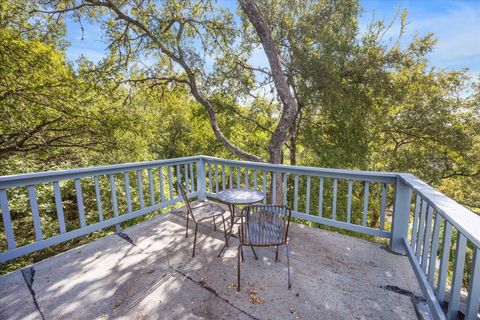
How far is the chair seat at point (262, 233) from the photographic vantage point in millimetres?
1952

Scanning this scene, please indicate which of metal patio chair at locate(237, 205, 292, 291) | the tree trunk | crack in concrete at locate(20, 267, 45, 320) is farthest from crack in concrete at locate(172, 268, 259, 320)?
the tree trunk

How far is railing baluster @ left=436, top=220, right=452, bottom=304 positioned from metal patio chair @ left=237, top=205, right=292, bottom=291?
1.01 metres

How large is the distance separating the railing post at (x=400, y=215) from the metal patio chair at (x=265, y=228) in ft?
4.44

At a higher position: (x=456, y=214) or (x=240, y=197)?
(x=456, y=214)

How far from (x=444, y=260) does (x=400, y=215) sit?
3.75ft

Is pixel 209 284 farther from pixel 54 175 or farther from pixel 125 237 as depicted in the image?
pixel 54 175

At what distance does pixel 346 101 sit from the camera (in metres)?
5.96

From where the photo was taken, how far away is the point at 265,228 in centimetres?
217

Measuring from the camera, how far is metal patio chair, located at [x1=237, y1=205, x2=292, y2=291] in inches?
76.5

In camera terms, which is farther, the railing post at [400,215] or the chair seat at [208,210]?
the chair seat at [208,210]

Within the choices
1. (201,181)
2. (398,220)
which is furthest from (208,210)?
(398,220)

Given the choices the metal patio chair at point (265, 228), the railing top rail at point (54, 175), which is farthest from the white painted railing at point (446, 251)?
the railing top rail at point (54, 175)

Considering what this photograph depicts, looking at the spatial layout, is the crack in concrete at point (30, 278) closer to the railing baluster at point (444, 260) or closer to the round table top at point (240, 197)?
the round table top at point (240, 197)

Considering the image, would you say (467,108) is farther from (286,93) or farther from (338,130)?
(286,93)
